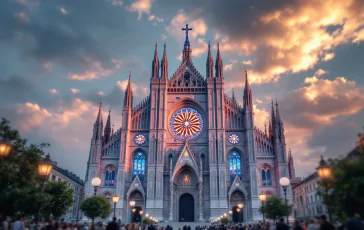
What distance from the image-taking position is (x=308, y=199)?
56.6 metres

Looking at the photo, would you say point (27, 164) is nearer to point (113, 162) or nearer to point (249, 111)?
point (113, 162)

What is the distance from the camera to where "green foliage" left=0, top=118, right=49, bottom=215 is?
20.8 metres

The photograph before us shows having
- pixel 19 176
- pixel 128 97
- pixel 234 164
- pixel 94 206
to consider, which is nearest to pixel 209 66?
pixel 128 97

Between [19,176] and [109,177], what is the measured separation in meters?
26.2

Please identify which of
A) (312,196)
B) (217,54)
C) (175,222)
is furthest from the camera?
(217,54)

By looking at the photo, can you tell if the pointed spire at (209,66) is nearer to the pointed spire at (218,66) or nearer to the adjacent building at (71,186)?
the pointed spire at (218,66)

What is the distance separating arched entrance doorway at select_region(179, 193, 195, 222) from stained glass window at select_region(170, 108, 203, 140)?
10.6m

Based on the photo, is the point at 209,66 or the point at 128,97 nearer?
the point at 128,97

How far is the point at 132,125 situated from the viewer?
57.8m

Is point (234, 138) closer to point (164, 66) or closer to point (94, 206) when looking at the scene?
point (164, 66)

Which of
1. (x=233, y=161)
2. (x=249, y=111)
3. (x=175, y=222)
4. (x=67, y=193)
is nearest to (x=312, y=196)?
(x=233, y=161)

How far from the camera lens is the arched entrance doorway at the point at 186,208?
54438 mm

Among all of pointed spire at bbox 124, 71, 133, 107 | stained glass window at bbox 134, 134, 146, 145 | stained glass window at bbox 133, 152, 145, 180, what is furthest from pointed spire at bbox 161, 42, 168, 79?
stained glass window at bbox 133, 152, 145, 180

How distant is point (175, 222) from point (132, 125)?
18825 millimetres
